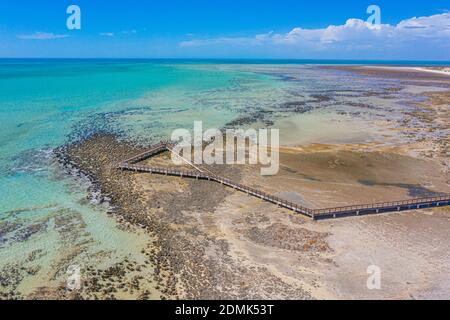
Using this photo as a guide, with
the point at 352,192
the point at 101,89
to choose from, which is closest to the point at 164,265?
the point at 352,192

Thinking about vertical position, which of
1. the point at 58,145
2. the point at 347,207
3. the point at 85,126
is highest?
the point at 85,126

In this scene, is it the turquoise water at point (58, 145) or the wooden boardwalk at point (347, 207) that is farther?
the wooden boardwalk at point (347, 207)

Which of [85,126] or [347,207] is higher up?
[85,126]

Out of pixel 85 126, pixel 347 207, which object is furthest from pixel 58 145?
pixel 347 207

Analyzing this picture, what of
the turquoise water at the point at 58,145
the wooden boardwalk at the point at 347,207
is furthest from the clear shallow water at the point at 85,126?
the wooden boardwalk at the point at 347,207

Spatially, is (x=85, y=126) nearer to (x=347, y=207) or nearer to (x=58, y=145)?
(x=58, y=145)

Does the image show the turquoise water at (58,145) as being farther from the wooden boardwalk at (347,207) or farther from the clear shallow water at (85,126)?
the wooden boardwalk at (347,207)

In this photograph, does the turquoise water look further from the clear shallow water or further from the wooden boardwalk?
the wooden boardwalk

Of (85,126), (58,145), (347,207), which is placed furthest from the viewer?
(85,126)

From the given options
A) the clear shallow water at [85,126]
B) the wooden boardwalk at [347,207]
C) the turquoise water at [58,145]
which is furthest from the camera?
the wooden boardwalk at [347,207]
